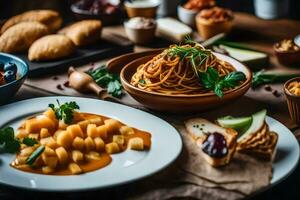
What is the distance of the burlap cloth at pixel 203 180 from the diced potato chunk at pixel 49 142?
0.90 feet

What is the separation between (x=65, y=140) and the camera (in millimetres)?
1866

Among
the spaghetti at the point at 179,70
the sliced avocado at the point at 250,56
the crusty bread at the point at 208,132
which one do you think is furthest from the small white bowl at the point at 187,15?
the crusty bread at the point at 208,132

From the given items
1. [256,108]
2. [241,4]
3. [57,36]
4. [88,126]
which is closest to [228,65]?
[256,108]

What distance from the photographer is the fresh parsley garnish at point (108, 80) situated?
2.38m

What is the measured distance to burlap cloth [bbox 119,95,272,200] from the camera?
5.58 ft

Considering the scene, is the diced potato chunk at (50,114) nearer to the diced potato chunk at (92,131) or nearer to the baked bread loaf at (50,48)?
the diced potato chunk at (92,131)

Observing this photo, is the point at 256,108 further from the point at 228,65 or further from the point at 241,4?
the point at 241,4

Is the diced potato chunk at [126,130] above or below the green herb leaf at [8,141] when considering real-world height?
below

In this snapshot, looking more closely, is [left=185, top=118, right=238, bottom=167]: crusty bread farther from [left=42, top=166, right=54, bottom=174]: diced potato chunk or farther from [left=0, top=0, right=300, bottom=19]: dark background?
[left=0, top=0, right=300, bottom=19]: dark background

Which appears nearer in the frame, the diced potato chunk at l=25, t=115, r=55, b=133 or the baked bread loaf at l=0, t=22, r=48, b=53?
the diced potato chunk at l=25, t=115, r=55, b=133

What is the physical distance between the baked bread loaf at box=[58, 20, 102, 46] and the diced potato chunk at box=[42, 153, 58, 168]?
1081 mm

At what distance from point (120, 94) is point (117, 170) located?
644 millimetres

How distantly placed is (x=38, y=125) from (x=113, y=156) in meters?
0.27

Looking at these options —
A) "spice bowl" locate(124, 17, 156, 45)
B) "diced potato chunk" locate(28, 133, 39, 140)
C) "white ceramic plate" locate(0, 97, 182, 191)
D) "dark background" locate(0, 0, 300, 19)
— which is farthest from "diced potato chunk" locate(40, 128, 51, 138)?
"dark background" locate(0, 0, 300, 19)
